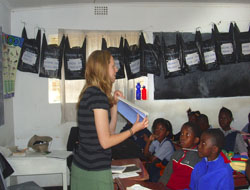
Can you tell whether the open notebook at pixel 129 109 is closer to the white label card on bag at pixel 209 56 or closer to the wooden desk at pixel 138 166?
the wooden desk at pixel 138 166

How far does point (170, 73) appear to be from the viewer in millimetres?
4648

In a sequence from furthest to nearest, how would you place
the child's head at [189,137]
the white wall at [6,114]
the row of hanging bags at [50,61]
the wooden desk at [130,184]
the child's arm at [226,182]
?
the row of hanging bags at [50,61] < the white wall at [6,114] < the child's head at [189,137] < the wooden desk at [130,184] < the child's arm at [226,182]

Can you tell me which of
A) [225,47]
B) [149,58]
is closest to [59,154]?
[149,58]

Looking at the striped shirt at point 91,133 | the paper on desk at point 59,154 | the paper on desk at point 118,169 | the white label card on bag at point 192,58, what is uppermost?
the white label card on bag at point 192,58

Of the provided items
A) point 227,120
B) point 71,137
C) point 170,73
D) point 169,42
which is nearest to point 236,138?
point 227,120

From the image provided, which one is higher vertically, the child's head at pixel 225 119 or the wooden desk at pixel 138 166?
the child's head at pixel 225 119

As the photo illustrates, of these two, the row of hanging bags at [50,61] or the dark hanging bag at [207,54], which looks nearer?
the row of hanging bags at [50,61]

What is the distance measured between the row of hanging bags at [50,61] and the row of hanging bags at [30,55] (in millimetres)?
80

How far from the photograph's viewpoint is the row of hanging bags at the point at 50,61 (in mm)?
4461

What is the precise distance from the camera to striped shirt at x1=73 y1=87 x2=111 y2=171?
5.44 ft

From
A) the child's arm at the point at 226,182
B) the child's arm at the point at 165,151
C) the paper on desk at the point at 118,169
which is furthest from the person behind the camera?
the child's arm at the point at 165,151

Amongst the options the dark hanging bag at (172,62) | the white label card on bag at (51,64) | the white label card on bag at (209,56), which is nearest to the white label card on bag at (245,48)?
the white label card on bag at (209,56)

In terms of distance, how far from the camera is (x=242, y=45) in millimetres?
4762

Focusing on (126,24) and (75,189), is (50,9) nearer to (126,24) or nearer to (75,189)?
(126,24)
